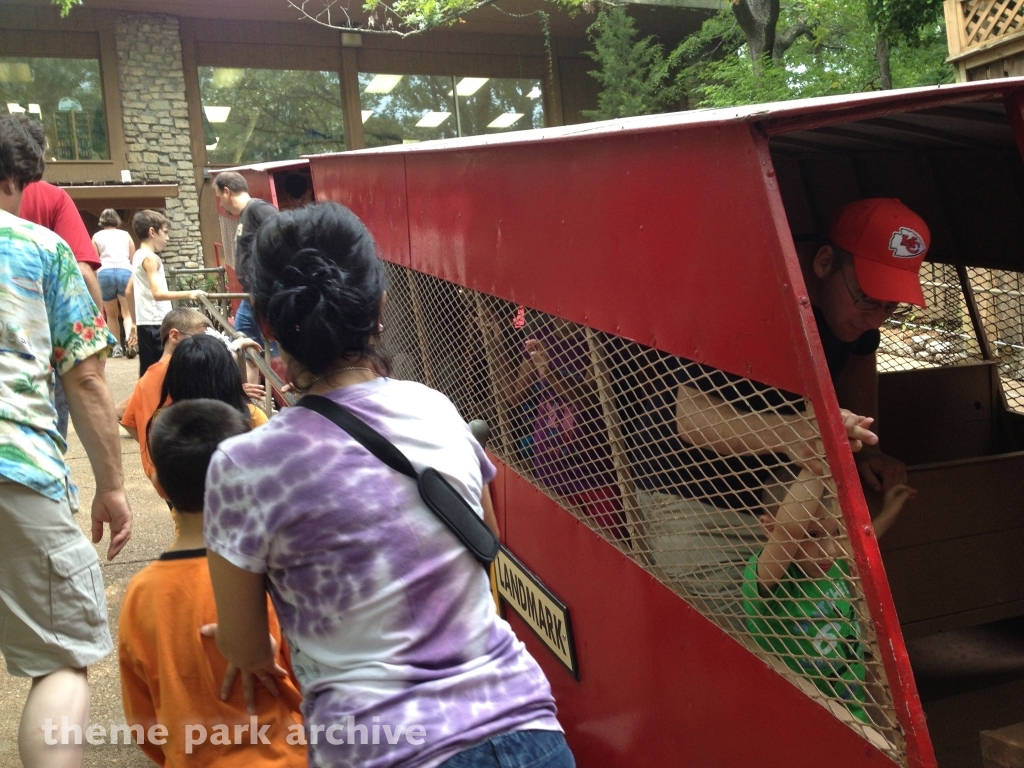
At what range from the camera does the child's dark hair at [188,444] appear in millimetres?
2365

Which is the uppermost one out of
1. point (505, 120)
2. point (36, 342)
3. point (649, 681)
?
point (505, 120)

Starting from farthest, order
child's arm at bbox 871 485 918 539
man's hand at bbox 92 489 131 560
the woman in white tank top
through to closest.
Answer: the woman in white tank top < man's hand at bbox 92 489 131 560 < child's arm at bbox 871 485 918 539

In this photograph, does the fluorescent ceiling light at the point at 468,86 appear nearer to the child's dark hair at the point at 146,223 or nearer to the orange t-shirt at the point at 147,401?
the child's dark hair at the point at 146,223

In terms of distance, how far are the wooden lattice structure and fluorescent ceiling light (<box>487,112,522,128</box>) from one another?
10.9 m

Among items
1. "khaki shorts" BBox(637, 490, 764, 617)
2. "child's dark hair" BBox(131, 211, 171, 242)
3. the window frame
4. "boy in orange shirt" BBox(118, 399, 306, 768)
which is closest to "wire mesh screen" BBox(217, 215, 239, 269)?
"child's dark hair" BBox(131, 211, 171, 242)

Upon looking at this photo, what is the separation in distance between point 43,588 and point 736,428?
1.89m

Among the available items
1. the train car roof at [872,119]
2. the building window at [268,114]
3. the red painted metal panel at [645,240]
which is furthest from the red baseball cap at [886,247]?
the building window at [268,114]

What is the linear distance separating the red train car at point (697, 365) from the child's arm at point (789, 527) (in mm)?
74

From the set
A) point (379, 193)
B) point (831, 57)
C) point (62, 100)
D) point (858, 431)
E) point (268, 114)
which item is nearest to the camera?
point (858, 431)

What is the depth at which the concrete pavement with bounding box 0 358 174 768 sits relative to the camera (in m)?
3.46

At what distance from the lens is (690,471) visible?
90.7 inches

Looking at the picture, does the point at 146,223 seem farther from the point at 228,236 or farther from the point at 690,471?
the point at 690,471

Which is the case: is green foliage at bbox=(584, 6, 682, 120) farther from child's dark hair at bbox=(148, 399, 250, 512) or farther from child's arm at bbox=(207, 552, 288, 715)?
child's arm at bbox=(207, 552, 288, 715)

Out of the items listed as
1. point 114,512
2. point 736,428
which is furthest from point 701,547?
point 114,512
